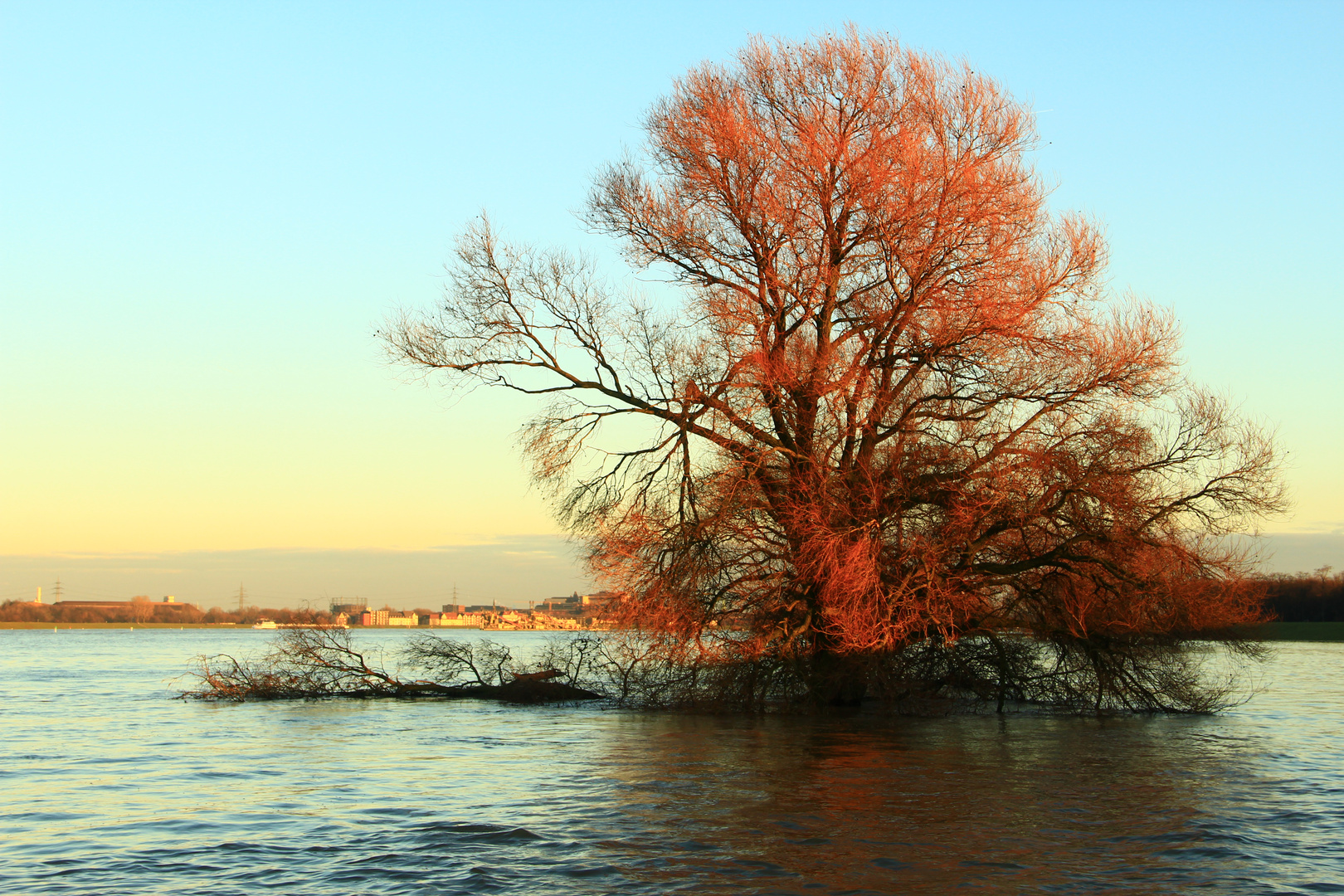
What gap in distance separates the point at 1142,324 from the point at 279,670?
24.5 meters

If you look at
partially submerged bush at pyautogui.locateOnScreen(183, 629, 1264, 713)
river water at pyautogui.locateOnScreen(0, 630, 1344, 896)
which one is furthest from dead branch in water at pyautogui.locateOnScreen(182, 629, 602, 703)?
river water at pyautogui.locateOnScreen(0, 630, 1344, 896)

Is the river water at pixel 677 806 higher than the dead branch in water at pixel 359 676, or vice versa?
the dead branch in water at pixel 359 676

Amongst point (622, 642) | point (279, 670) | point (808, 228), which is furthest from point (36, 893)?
point (279, 670)

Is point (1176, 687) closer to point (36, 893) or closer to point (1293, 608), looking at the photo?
point (36, 893)

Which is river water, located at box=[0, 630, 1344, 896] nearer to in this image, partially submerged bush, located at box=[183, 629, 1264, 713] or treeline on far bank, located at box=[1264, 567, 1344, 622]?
partially submerged bush, located at box=[183, 629, 1264, 713]

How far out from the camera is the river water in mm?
11047

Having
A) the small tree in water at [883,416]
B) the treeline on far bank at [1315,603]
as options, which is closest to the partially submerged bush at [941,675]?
the small tree in water at [883,416]

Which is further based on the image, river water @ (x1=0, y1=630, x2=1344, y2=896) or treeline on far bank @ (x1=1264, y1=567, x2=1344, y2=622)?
treeline on far bank @ (x1=1264, y1=567, x2=1344, y2=622)

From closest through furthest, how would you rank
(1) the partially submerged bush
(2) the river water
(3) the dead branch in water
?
1. (2) the river water
2. (1) the partially submerged bush
3. (3) the dead branch in water

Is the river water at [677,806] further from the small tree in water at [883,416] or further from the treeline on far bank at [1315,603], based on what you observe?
the treeline on far bank at [1315,603]

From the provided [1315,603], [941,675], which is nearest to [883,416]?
[941,675]

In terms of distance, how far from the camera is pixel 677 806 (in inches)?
581

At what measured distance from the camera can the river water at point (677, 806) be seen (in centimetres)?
1105

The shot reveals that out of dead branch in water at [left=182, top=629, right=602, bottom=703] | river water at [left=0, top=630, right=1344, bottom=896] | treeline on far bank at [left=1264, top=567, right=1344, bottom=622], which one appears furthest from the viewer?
treeline on far bank at [left=1264, top=567, right=1344, bottom=622]
